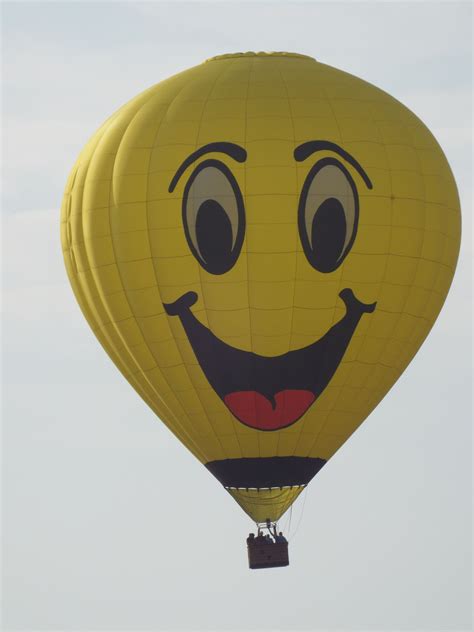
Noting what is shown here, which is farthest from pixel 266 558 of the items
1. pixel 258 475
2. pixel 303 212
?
pixel 303 212

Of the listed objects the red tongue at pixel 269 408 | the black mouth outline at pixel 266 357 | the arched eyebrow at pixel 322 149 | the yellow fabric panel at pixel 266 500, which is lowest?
the yellow fabric panel at pixel 266 500

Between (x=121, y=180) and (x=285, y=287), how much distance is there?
120 inches

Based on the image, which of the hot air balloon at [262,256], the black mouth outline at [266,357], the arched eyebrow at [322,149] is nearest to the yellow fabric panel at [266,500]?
the hot air balloon at [262,256]

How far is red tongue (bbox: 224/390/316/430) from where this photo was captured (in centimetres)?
6862

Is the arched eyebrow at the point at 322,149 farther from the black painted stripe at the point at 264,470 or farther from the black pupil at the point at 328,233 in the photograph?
the black painted stripe at the point at 264,470

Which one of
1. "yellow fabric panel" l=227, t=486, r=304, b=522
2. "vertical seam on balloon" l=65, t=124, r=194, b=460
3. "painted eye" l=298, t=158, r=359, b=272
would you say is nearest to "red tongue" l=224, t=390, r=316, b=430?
"yellow fabric panel" l=227, t=486, r=304, b=522

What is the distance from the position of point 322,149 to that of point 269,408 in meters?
4.07

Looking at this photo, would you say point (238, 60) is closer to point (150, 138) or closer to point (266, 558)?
point (150, 138)

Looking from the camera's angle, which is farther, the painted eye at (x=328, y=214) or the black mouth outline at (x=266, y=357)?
the black mouth outline at (x=266, y=357)

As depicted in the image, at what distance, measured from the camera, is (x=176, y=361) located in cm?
6856

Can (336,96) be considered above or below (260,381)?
above

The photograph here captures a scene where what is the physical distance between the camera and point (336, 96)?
6894cm

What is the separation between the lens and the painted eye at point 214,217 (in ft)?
222

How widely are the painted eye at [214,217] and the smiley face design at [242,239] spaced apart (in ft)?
0.05
